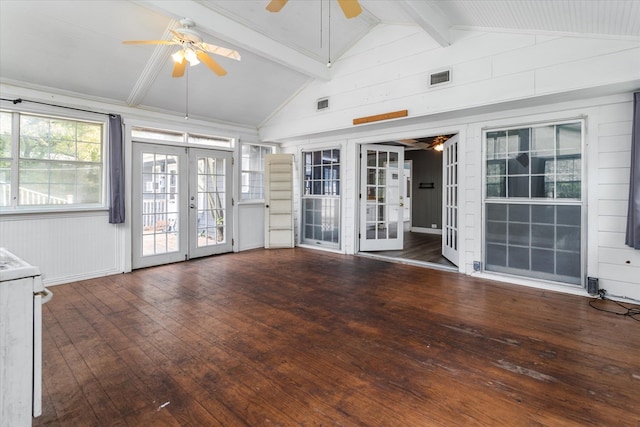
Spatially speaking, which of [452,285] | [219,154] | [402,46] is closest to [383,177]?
[402,46]

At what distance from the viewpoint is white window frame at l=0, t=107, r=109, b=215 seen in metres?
3.85

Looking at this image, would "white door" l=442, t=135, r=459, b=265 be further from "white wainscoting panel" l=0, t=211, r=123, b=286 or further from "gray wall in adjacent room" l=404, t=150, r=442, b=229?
"white wainscoting panel" l=0, t=211, r=123, b=286

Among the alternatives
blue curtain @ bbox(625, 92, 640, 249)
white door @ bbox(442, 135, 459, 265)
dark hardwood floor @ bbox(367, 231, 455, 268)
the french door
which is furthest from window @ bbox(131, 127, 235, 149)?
blue curtain @ bbox(625, 92, 640, 249)

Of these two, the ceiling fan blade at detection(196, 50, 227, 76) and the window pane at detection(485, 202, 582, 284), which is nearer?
the ceiling fan blade at detection(196, 50, 227, 76)

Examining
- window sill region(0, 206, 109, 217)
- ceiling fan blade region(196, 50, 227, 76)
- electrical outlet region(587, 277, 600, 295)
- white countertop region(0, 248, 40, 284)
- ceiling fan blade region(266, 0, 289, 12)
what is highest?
ceiling fan blade region(266, 0, 289, 12)

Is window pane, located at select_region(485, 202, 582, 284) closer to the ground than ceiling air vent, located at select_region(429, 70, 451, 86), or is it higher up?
closer to the ground

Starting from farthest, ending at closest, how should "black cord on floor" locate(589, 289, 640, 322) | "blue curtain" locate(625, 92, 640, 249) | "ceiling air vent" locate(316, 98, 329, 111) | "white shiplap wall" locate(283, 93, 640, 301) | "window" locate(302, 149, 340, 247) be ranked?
"window" locate(302, 149, 340, 247), "ceiling air vent" locate(316, 98, 329, 111), "white shiplap wall" locate(283, 93, 640, 301), "blue curtain" locate(625, 92, 640, 249), "black cord on floor" locate(589, 289, 640, 322)

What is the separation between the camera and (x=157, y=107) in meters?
5.05

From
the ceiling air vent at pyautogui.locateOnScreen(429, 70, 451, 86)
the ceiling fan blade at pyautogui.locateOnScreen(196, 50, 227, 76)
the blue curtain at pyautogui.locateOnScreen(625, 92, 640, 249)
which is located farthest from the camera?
the ceiling air vent at pyautogui.locateOnScreen(429, 70, 451, 86)

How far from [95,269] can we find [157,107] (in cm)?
270

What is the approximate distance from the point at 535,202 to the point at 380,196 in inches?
106

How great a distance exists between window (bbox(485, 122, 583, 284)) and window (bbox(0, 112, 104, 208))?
5.77 meters

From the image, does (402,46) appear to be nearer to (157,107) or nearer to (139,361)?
(157,107)

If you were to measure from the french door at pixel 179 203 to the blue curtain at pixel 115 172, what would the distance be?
0.31m
